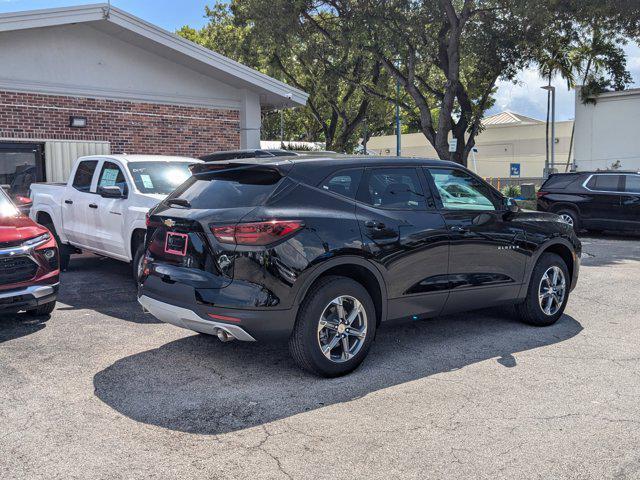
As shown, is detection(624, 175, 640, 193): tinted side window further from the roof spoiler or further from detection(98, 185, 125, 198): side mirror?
the roof spoiler

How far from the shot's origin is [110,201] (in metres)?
8.55

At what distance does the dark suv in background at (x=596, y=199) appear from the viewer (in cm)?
1484

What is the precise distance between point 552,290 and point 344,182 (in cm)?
285

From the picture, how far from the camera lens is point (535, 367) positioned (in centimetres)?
522

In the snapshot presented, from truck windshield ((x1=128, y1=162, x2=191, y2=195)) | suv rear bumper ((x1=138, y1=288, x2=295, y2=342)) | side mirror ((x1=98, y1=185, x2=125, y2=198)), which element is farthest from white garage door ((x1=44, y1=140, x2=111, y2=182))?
suv rear bumper ((x1=138, y1=288, x2=295, y2=342))

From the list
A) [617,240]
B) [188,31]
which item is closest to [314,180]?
Answer: [617,240]

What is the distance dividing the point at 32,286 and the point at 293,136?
132ft

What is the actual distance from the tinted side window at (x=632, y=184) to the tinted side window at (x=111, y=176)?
11.9 meters

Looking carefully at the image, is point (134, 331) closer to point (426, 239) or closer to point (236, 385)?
point (236, 385)

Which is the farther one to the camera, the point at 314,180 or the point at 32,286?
the point at 32,286

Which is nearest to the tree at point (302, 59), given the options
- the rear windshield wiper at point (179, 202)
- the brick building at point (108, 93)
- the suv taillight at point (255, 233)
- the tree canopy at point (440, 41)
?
the tree canopy at point (440, 41)

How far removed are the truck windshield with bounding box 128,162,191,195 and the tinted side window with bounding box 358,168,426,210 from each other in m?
3.85

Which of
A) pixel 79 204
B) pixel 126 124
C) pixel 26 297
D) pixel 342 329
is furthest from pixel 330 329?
pixel 126 124

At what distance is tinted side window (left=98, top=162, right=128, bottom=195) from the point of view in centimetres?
856
